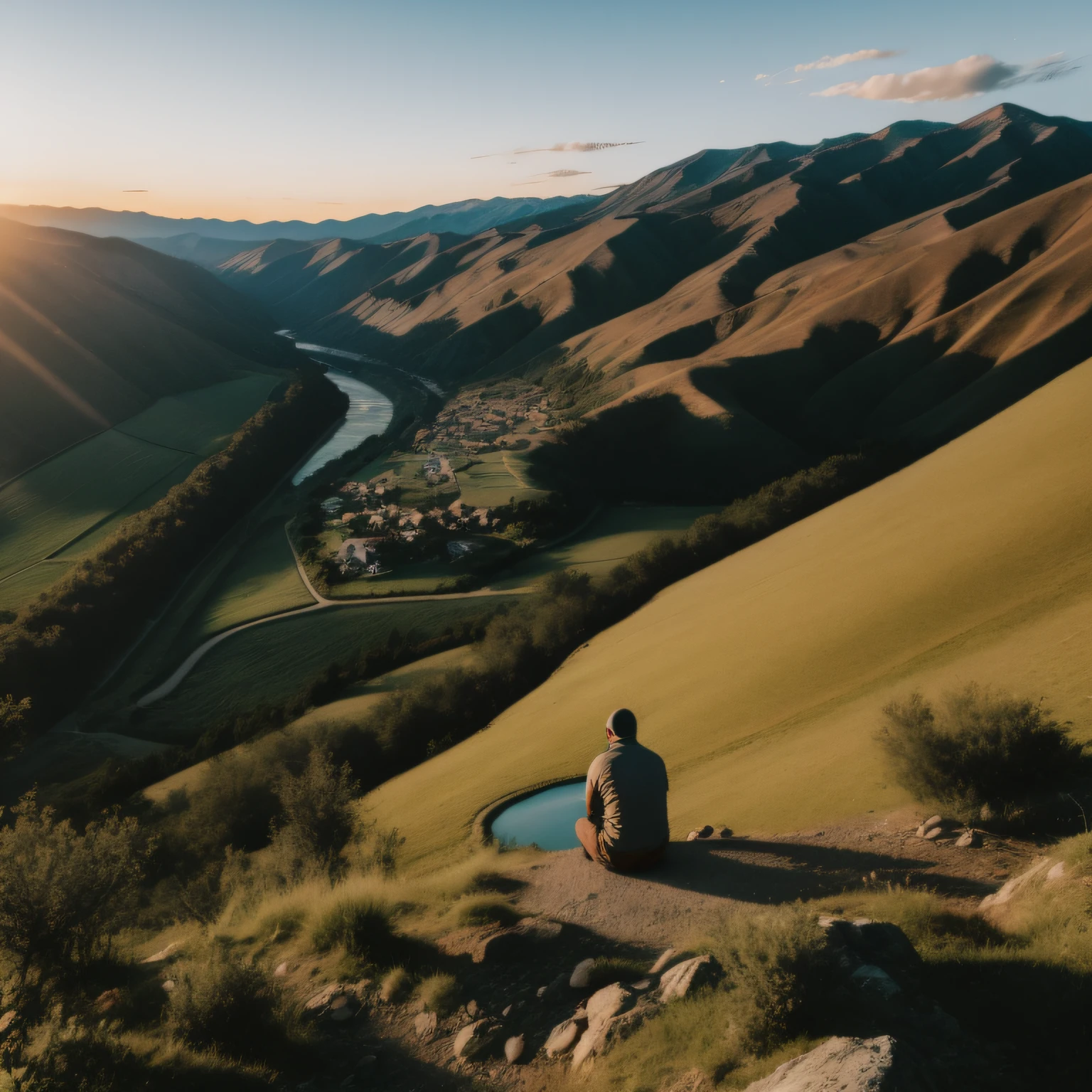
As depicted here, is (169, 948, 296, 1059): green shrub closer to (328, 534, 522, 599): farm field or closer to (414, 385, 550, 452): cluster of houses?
(328, 534, 522, 599): farm field

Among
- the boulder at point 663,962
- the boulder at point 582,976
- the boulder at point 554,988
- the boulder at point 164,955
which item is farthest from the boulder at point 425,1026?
the boulder at point 164,955

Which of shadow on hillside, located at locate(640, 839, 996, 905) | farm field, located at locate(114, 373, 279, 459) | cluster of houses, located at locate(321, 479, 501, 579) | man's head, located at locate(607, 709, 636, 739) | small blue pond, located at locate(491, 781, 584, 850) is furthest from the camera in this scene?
farm field, located at locate(114, 373, 279, 459)

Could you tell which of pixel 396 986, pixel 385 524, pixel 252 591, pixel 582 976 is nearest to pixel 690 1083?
pixel 582 976

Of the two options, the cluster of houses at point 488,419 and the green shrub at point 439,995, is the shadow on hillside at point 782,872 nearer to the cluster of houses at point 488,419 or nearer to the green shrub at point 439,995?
the green shrub at point 439,995

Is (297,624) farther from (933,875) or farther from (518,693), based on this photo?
(933,875)

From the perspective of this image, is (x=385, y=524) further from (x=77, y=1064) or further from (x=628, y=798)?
(x=77, y=1064)

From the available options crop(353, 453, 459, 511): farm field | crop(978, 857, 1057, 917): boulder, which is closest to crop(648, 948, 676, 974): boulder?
crop(978, 857, 1057, 917): boulder
